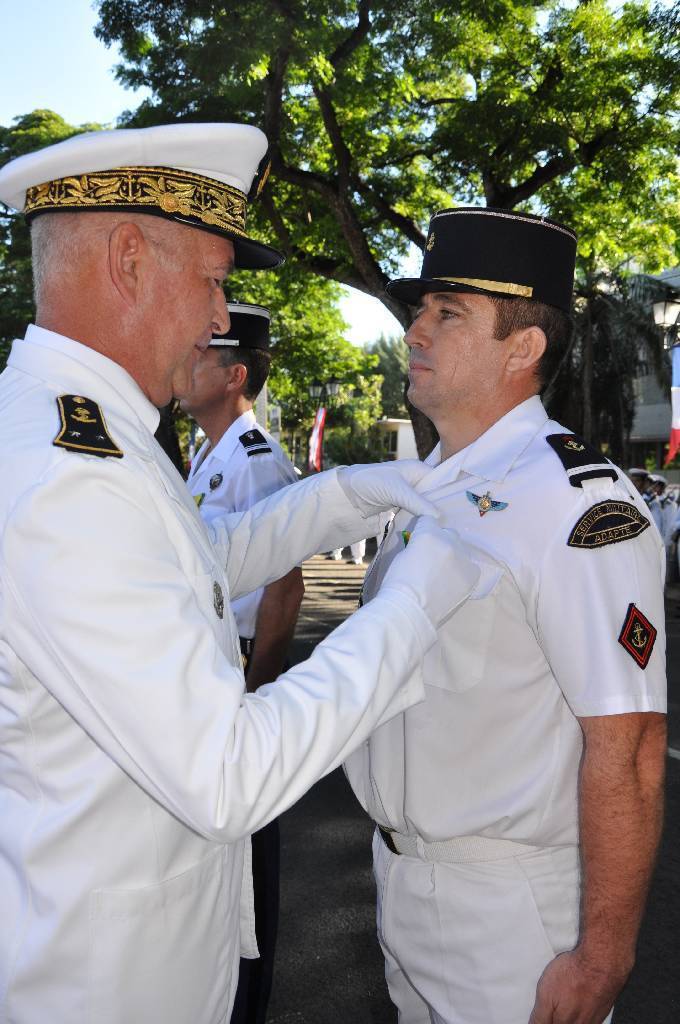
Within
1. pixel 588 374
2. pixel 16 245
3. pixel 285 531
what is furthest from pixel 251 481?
pixel 588 374

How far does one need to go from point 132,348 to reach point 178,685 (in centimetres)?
72

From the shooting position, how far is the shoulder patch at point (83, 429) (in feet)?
4.37

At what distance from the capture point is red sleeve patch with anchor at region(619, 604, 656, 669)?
175 centimetres

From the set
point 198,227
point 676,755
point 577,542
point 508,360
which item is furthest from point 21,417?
point 676,755

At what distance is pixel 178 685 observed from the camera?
1.19 metres

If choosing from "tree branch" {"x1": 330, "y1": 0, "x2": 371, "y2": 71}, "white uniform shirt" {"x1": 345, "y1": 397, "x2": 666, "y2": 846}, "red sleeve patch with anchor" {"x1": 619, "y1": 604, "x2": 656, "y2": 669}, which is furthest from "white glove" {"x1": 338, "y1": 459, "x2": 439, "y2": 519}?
"tree branch" {"x1": 330, "y1": 0, "x2": 371, "y2": 71}

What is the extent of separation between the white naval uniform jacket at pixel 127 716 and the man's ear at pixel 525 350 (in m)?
1.04

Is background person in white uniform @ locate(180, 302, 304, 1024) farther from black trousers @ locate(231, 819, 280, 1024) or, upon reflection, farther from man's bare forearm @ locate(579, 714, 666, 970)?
man's bare forearm @ locate(579, 714, 666, 970)

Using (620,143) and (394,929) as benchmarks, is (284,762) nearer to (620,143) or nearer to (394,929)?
(394,929)

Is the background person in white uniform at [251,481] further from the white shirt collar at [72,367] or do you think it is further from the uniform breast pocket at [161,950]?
the white shirt collar at [72,367]

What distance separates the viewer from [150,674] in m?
1.19

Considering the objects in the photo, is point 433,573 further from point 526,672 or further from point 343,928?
point 343,928

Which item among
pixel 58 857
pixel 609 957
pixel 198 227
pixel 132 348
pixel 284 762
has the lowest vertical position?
pixel 609 957

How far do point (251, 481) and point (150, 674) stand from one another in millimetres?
2512
